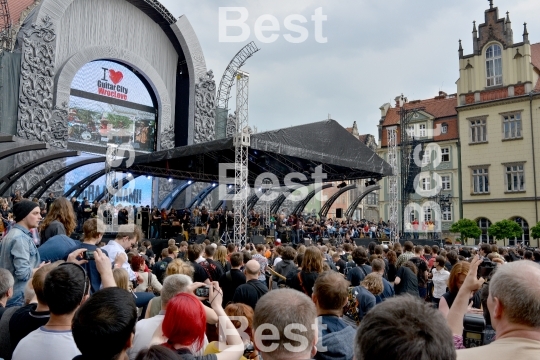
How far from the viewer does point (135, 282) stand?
5430mm

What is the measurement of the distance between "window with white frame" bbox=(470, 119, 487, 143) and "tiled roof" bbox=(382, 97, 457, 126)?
5.45 m

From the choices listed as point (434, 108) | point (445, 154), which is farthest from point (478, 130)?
point (434, 108)

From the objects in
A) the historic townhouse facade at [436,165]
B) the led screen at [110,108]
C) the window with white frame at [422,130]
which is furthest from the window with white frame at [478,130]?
the led screen at [110,108]

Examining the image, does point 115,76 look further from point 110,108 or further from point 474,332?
point 474,332

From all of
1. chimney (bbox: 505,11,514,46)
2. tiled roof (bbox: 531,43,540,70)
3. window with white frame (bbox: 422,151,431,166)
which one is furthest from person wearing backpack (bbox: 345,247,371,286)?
window with white frame (bbox: 422,151,431,166)

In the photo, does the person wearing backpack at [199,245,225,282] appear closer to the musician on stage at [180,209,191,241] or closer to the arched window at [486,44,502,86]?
the musician on stage at [180,209,191,241]

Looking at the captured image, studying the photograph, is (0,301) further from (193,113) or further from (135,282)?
(193,113)

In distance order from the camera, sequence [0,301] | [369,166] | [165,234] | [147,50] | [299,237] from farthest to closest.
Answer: [147,50], [299,237], [165,234], [369,166], [0,301]

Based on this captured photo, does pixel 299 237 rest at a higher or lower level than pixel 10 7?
lower

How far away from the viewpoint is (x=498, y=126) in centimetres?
3158

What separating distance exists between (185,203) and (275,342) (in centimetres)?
2547

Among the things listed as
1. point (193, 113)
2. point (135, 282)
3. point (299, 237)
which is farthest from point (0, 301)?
point (193, 113)

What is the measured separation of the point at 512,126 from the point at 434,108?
10.1 m

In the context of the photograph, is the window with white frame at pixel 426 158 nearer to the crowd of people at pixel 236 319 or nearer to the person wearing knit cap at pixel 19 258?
the crowd of people at pixel 236 319
